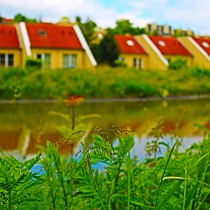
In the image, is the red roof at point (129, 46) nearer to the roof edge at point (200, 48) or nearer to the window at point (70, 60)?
the roof edge at point (200, 48)

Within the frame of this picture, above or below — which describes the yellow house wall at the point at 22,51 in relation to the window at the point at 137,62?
above

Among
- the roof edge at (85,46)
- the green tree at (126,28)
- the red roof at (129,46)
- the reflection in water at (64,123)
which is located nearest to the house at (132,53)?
the red roof at (129,46)

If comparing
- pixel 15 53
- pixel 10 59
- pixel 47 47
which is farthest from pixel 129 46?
pixel 10 59

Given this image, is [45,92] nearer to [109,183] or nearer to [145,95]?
[145,95]

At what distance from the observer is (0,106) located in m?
15.4

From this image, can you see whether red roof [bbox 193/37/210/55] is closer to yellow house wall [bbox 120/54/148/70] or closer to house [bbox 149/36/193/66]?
house [bbox 149/36/193/66]

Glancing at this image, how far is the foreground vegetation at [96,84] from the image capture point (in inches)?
706

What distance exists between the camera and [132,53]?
33125 mm

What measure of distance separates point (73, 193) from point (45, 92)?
16.8 metres

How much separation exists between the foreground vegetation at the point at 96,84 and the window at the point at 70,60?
21.2ft

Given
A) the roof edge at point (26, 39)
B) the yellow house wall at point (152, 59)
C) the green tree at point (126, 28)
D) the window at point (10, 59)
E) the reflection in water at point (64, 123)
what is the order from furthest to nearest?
the green tree at point (126, 28), the yellow house wall at point (152, 59), the window at point (10, 59), the roof edge at point (26, 39), the reflection in water at point (64, 123)

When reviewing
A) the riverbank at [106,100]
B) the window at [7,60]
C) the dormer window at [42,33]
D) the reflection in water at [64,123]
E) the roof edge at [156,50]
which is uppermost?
the dormer window at [42,33]

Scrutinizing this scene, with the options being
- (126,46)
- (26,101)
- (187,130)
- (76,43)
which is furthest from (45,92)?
(126,46)

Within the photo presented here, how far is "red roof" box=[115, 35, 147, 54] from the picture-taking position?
3306 cm
